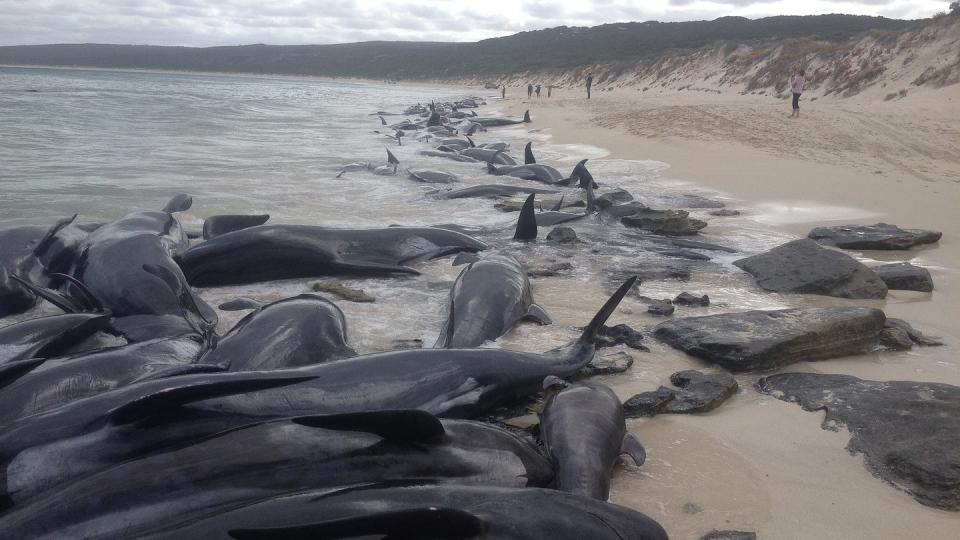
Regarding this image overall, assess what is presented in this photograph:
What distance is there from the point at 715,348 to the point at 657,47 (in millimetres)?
64584

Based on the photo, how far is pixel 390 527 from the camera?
183 centimetres

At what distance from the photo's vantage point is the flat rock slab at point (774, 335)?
13.3ft

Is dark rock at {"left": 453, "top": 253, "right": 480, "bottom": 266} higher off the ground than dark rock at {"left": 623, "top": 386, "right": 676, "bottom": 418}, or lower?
lower

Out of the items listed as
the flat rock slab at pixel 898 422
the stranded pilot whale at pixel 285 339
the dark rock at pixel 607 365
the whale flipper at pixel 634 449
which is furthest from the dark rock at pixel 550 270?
the whale flipper at pixel 634 449

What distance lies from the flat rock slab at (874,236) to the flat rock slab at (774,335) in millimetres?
2950

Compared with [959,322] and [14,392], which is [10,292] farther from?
[959,322]

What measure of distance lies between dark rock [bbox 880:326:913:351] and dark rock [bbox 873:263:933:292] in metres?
1.32

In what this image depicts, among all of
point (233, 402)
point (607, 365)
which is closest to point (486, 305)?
point (607, 365)

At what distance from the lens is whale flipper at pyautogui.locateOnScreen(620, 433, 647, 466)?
9.96 ft

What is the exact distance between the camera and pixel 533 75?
228 feet

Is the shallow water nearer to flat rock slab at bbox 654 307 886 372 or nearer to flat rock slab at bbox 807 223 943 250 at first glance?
flat rock slab at bbox 654 307 886 372

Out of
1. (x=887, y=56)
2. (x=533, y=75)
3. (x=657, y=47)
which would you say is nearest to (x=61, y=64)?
(x=533, y=75)

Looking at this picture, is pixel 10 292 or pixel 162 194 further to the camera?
pixel 162 194

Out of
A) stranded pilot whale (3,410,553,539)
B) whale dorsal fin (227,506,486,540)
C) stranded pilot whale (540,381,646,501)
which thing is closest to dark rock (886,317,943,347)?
stranded pilot whale (540,381,646,501)
